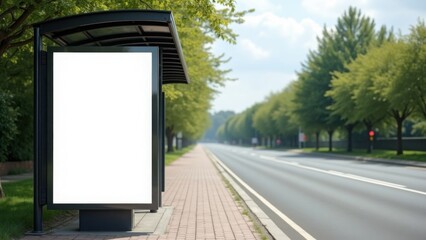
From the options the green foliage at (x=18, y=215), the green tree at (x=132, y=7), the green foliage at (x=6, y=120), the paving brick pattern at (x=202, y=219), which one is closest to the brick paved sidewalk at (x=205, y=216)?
the paving brick pattern at (x=202, y=219)

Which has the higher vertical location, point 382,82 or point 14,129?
point 382,82

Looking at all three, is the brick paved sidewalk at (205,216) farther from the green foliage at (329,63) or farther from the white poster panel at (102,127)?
the green foliage at (329,63)

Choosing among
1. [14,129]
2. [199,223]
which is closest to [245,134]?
[14,129]

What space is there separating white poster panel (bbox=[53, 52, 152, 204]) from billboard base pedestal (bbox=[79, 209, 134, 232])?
33cm

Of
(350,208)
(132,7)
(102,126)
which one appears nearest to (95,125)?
(102,126)

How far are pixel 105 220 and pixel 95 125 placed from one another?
1.44m

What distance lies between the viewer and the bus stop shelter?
814 cm

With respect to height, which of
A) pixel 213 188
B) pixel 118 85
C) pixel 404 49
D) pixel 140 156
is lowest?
A: pixel 213 188

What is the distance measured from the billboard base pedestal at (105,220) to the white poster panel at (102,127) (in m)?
0.33

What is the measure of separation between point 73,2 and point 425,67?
3102cm

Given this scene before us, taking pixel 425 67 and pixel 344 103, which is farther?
pixel 344 103

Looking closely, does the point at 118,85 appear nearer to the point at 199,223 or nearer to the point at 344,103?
the point at 199,223

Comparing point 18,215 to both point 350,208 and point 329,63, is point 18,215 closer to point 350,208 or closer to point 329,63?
point 350,208

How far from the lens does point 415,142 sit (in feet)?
171
